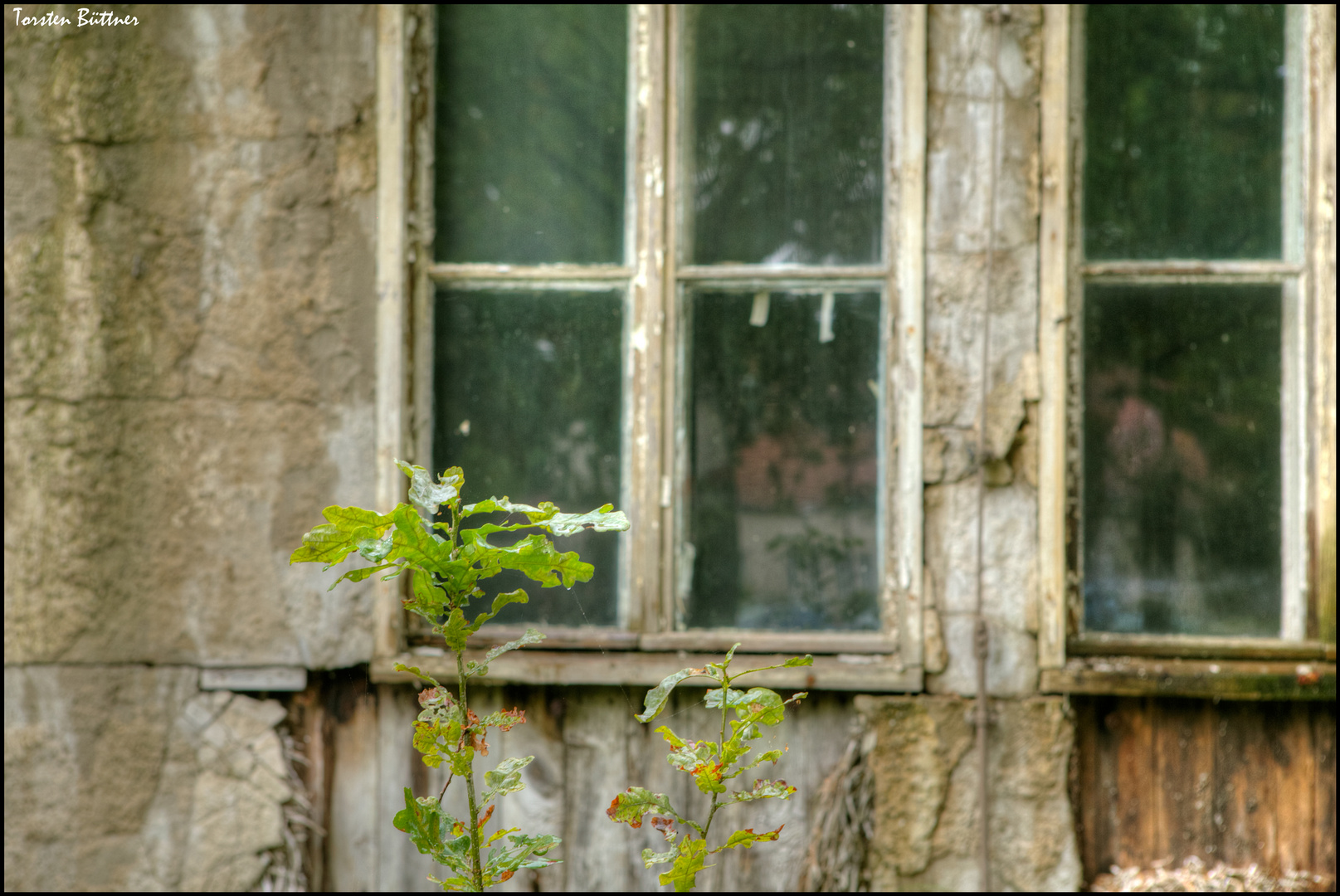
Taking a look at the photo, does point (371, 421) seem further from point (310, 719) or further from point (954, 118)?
point (954, 118)

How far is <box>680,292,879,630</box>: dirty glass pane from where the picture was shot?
214cm

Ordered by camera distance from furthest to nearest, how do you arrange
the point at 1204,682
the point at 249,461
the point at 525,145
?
the point at 525,145, the point at 249,461, the point at 1204,682

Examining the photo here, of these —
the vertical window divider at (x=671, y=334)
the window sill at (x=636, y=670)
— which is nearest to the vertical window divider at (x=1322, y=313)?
the window sill at (x=636, y=670)

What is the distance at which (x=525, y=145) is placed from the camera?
2.22 metres

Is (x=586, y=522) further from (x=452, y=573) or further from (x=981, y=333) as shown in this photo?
(x=981, y=333)

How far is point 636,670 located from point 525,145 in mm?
1311

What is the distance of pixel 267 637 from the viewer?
6.88 feet

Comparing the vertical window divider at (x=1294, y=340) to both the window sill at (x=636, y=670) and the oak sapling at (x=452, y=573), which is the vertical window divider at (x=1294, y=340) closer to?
the window sill at (x=636, y=670)

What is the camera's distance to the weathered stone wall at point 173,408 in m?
2.07

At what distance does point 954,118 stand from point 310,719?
209cm

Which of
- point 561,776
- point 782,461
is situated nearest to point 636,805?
point 561,776

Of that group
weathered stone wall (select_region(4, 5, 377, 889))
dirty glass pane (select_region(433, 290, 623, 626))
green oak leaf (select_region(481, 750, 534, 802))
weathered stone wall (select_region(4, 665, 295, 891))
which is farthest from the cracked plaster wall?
weathered stone wall (select_region(4, 665, 295, 891))

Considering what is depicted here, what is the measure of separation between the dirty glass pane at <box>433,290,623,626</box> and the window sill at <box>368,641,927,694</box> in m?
0.19

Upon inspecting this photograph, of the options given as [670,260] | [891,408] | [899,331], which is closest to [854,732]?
[891,408]
